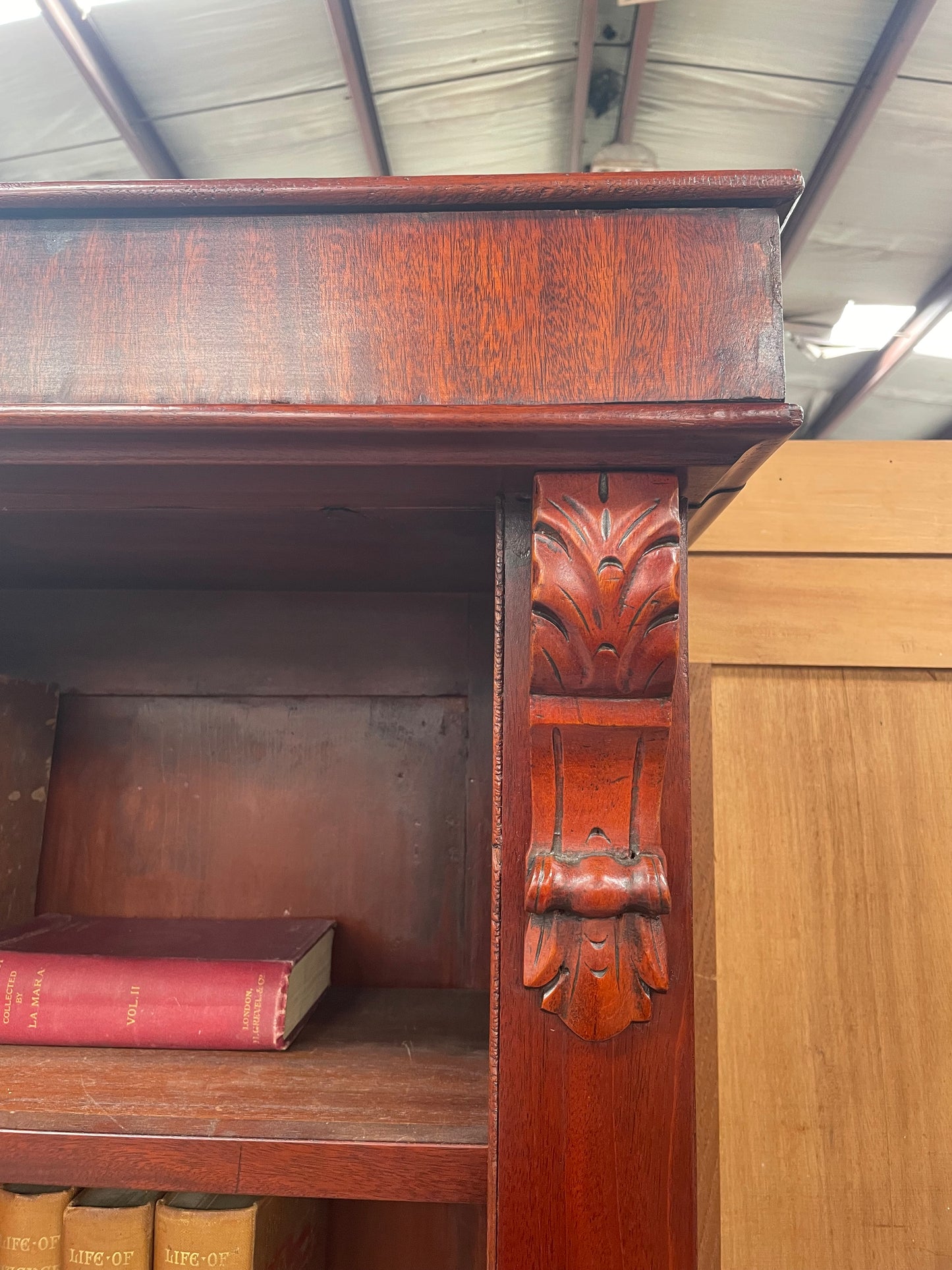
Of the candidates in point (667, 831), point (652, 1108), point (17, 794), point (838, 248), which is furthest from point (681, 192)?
point (838, 248)

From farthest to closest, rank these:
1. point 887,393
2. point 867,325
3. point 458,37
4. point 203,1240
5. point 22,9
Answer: point 887,393, point 867,325, point 458,37, point 22,9, point 203,1240

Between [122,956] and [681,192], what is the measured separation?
2.09ft

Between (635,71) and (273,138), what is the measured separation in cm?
75

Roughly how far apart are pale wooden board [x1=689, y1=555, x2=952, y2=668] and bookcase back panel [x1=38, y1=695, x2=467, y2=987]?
35 cm

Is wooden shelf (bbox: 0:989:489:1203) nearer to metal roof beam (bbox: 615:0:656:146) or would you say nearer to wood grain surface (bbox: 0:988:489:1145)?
wood grain surface (bbox: 0:988:489:1145)

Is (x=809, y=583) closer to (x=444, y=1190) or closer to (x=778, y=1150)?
(x=778, y=1150)

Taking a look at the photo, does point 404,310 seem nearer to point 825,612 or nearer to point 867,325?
point 825,612

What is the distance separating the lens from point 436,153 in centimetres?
175

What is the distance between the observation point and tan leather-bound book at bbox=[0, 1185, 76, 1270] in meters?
→ 0.51

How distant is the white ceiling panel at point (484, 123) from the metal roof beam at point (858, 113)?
54 centimetres

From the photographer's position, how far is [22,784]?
749 mm

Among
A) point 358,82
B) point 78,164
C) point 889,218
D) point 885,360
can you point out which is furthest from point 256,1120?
point 885,360

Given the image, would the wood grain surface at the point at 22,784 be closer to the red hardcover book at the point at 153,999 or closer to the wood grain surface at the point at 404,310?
the red hardcover book at the point at 153,999

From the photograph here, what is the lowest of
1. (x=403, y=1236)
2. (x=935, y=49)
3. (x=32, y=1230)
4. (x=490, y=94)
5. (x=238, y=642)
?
(x=403, y=1236)
